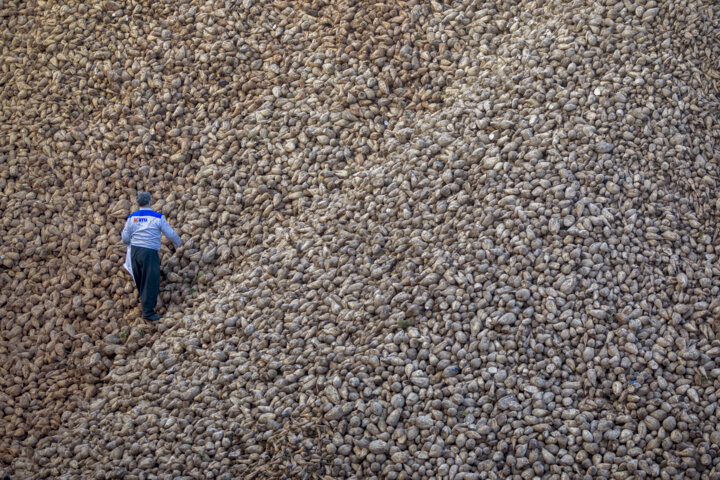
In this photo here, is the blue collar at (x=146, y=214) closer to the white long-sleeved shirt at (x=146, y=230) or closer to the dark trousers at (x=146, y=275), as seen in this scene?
the white long-sleeved shirt at (x=146, y=230)

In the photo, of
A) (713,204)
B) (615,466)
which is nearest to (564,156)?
(713,204)

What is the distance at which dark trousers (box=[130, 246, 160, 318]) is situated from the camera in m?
6.43

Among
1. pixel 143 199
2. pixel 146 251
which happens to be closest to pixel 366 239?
pixel 146 251

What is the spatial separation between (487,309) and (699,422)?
1.81 m

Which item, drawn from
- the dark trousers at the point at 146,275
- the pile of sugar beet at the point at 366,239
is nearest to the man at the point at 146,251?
the dark trousers at the point at 146,275

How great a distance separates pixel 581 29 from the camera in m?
6.86

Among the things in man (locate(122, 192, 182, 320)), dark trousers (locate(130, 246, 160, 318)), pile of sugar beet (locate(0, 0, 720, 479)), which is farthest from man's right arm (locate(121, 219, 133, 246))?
pile of sugar beet (locate(0, 0, 720, 479))

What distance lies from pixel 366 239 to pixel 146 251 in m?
2.10

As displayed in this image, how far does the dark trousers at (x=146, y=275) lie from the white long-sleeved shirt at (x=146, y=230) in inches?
2.8

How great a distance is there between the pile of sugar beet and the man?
0.24 m

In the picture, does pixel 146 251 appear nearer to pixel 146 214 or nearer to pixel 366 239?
pixel 146 214

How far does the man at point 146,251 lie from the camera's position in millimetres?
6441

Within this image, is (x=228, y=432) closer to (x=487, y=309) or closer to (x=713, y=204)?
(x=487, y=309)

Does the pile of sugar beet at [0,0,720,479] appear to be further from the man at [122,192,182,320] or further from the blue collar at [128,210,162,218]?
the blue collar at [128,210,162,218]
